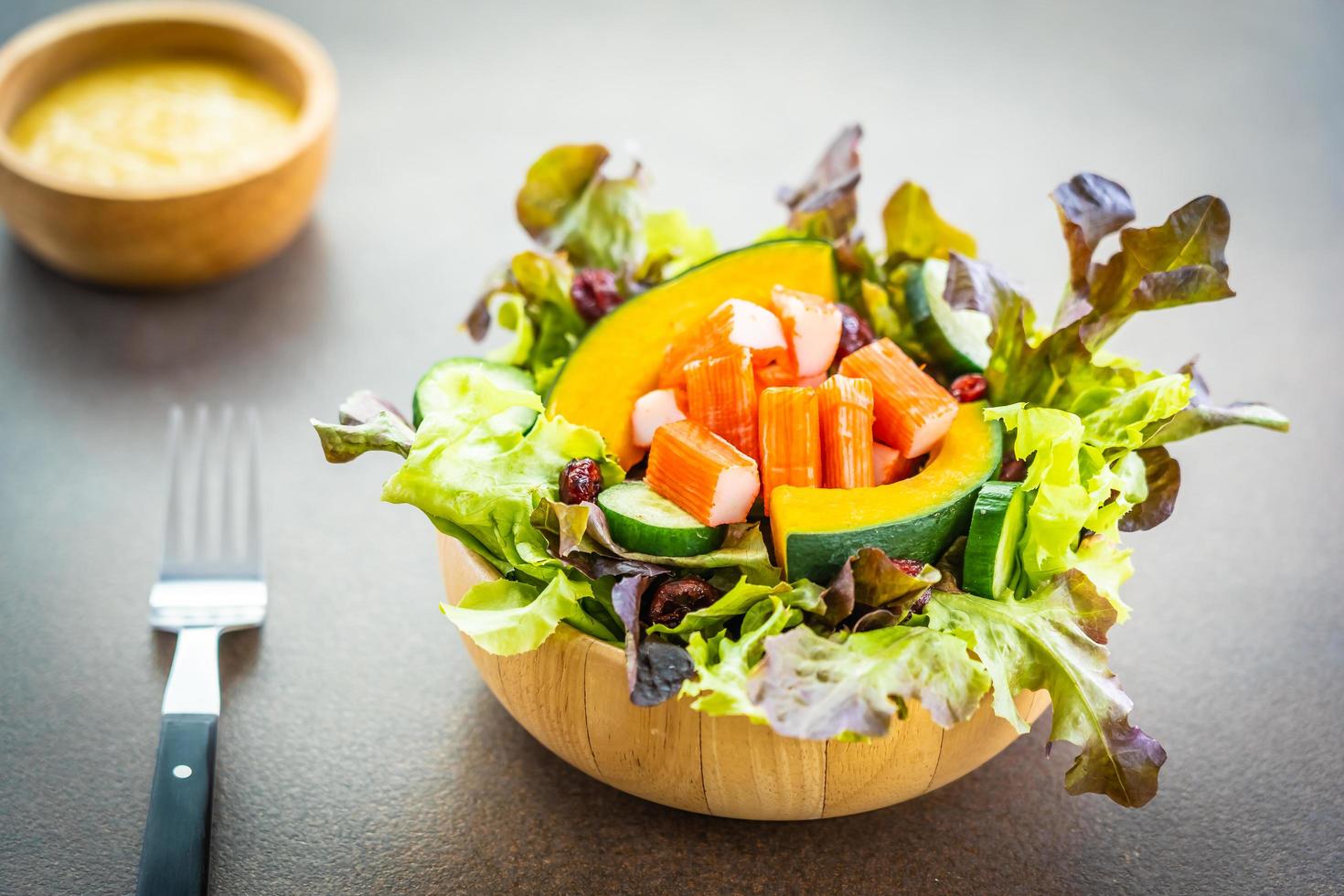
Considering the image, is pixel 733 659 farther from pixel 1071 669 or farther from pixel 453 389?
pixel 453 389

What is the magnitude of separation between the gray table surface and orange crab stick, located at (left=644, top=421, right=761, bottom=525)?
382 millimetres

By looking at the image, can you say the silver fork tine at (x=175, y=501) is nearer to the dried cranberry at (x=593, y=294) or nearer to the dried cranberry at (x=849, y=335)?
the dried cranberry at (x=593, y=294)

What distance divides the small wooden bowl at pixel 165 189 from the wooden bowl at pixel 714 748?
1.11 metres

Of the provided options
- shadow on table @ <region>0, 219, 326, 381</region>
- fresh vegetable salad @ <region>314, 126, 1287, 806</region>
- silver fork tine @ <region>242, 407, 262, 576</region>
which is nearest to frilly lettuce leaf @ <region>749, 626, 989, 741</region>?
fresh vegetable salad @ <region>314, 126, 1287, 806</region>

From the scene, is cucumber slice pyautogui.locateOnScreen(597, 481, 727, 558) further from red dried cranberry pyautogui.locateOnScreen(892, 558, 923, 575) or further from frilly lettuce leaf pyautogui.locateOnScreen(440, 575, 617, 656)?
red dried cranberry pyautogui.locateOnScreen(892, 558, 923, 575)

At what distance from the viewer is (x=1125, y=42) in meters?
3.14

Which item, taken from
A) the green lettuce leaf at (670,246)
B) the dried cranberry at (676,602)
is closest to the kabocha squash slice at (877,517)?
the dried cranberry at (676,602)

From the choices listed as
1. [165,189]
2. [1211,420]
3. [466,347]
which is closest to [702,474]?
[1211,420]

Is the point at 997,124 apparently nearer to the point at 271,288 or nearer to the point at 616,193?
the point at 616,193

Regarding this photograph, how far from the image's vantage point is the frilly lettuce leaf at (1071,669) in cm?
135

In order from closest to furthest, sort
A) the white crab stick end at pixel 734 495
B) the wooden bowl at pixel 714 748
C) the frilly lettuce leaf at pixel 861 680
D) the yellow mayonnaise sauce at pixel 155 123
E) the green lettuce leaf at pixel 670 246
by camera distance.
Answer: the frilly lettuce leaf at pixel 861 680 < the wooden bowl at pixel 714 748 < the white crab stick end at pixel 734 495 < the green lettuce leaf at pixel 670 246 < the yellow mayonnaise sauce at pixel 155 123

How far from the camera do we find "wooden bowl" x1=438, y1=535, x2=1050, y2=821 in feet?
4.38

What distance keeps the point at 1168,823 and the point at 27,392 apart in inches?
73.2

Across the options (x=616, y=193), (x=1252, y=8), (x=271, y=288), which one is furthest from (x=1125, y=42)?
(x=271, y=288)
